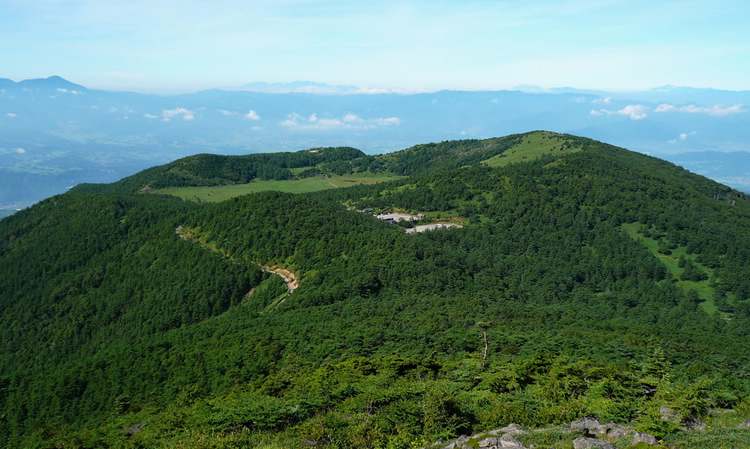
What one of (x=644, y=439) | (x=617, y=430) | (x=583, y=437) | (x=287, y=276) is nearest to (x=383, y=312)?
(x=287, y=276)

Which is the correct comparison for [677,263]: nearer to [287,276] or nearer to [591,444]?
[287,276]

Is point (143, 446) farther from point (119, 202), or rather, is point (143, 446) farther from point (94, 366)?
point (119, 202)

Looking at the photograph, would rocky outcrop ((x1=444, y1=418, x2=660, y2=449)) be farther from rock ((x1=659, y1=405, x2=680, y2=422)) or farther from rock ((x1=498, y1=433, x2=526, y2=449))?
rock ((x1=659, y1=405, x2=680, y2=422))

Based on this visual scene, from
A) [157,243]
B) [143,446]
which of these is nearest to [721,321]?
[143,446]

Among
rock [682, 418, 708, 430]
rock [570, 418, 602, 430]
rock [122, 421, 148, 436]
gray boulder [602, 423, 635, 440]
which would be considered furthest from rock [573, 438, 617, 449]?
rock [122, 421, 148, 436]

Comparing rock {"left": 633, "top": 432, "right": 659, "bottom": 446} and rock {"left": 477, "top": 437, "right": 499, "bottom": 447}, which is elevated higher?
rock {"left": 633, "top": 432, "right": 659, "bottom": 446}

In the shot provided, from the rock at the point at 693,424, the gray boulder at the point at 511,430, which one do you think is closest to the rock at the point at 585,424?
the gray boulder at the point at 511,430
